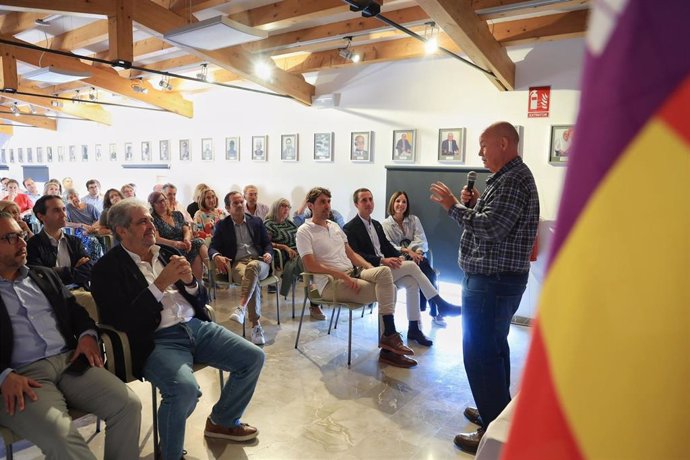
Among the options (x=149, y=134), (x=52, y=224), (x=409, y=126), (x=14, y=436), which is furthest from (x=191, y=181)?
(x=14, y=436)

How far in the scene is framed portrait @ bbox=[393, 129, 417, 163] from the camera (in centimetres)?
556

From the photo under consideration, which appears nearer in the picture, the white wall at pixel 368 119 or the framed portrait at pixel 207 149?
the white wall at pixel 368 119

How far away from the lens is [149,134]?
31.3 ft

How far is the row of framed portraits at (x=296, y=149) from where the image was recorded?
5133mm

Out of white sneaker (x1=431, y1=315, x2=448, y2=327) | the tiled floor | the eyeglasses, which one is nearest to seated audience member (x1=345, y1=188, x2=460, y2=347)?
the tiled floor

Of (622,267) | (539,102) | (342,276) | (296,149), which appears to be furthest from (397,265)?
(622,267)

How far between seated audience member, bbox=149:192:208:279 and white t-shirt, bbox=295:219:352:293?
1228 millimetres

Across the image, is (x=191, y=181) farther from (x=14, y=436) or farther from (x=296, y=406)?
(x=14, y=436)

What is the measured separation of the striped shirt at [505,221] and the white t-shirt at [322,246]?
1630 millimetres

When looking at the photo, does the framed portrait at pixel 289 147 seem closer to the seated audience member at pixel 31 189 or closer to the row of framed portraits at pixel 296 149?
the row of framed portraits at pixel 296 149

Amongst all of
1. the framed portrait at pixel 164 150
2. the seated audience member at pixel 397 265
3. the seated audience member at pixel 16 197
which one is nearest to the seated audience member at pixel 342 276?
the seated audience member at pixel 397 265

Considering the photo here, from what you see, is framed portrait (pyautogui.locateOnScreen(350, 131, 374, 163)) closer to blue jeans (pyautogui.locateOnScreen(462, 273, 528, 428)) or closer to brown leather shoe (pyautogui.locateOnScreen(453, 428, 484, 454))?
blue jeans (pyautogui.locateOnScreen(462, 273, 528, 428))

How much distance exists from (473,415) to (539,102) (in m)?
3.23

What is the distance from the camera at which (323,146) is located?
652 cm
